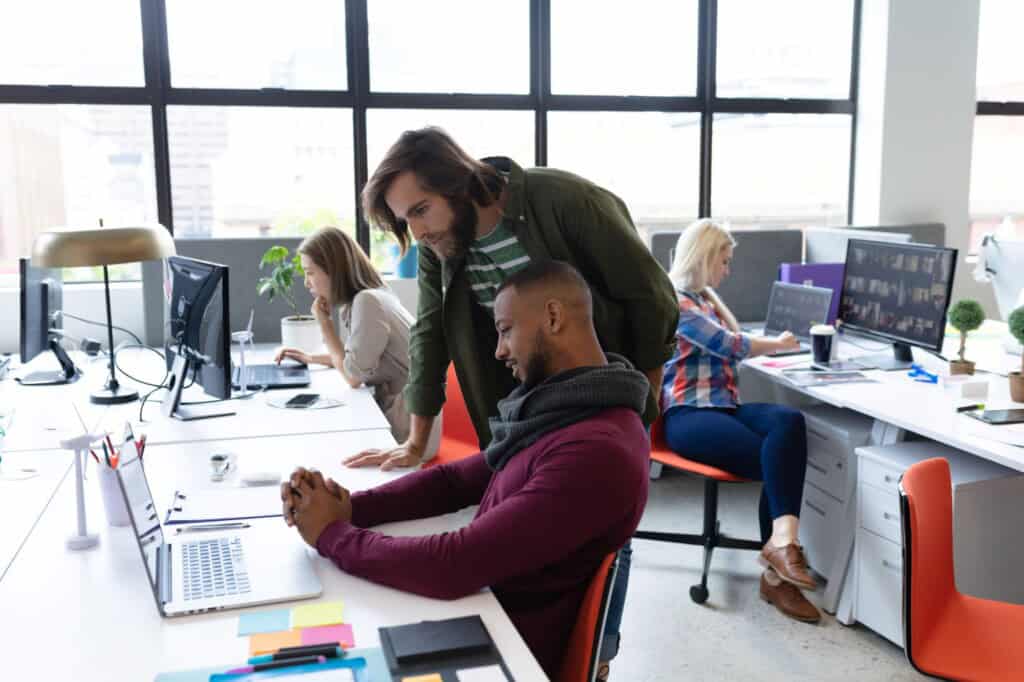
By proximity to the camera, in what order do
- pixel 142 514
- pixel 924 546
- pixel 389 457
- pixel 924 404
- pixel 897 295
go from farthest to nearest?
pixel 897 295
pixel 924 404
pixel 389 457
pixel 924 546
pixel 142 514

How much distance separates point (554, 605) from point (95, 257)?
5.75 feet

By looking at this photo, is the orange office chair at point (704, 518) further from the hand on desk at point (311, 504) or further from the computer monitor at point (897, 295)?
the hand on desk at point (311, 504)

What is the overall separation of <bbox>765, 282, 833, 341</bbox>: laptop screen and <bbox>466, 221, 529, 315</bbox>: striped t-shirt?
2056mm

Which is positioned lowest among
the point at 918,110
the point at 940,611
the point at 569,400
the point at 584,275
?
the point at 940,611

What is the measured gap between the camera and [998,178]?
5.73 meters

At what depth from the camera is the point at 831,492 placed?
9.96ft

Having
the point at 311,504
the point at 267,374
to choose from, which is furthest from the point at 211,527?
the point at 267,374

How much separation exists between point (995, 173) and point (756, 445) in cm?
366

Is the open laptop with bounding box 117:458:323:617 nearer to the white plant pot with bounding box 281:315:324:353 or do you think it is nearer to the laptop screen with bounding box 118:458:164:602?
the laptop screen with bounding box 118:458:164:602

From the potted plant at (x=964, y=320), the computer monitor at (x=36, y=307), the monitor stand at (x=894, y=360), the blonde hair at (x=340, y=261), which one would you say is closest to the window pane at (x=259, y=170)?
the computer monitor at (x=36, y=307)

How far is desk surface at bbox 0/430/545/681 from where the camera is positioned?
4.08 feet

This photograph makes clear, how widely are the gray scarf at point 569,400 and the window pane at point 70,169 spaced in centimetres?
336

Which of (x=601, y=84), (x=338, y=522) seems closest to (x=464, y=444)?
(x=338, y=522)

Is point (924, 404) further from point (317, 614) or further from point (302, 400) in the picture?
point (317, 614)
